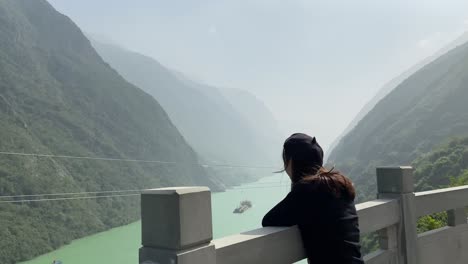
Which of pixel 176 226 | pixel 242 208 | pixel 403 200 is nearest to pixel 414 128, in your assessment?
pixel 242 208

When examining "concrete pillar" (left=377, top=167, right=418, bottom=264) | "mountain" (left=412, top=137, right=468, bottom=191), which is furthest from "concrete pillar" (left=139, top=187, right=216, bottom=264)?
"mountain" (left=412, top=137, right=468, bottom=191)

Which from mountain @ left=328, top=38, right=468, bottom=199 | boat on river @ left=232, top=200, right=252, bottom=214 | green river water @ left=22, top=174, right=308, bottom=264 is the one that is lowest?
green river water @ left=22, top=174, right=308, bottom=264

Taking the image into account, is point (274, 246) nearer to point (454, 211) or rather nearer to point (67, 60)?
point (454, 211)

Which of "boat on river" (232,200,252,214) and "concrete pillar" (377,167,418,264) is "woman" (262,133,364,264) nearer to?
"concrete pillar" (377,167,418,264)

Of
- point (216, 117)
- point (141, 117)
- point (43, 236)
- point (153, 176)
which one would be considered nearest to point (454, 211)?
point (43, 236)

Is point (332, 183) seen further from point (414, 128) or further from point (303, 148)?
point (414, 128)

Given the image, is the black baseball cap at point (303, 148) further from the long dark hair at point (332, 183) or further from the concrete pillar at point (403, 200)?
the concrete pillar at point (403, 200)
